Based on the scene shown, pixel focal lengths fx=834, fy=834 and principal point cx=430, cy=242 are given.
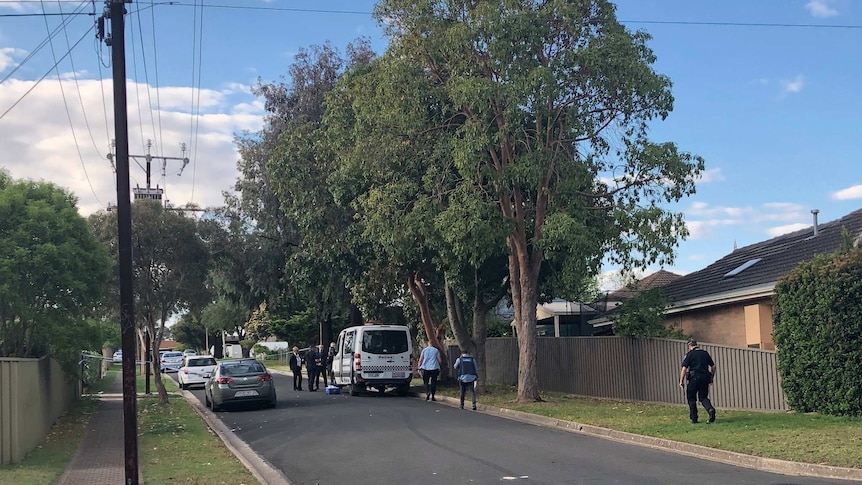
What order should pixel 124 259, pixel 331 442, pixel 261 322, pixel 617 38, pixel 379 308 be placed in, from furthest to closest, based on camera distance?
pixel 261 322 < pixel 379 308 < pixel 617 38 < pixel 331 442 < pixel 124 259

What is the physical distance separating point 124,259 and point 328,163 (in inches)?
555

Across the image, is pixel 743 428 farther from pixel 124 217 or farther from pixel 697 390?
pixel 124 217

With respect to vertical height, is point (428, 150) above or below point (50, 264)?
above

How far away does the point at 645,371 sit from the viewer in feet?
68.0

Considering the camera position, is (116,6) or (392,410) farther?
(392,410)

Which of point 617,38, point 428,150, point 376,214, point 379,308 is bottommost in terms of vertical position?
point 379,308

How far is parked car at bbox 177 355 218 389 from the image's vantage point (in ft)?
113

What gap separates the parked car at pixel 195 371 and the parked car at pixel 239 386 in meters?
12.6

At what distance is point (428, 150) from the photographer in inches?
826

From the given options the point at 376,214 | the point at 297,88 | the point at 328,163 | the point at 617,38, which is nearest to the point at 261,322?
the point at 297,88

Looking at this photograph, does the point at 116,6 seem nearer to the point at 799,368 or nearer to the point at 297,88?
the point at 799,368

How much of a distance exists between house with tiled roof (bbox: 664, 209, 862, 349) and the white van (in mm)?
8162

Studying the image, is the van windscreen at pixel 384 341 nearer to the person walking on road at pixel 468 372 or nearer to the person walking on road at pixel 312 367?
the person walking on road at pixel 312 367

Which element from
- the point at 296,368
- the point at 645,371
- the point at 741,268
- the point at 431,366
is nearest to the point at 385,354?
the point at 431,366
